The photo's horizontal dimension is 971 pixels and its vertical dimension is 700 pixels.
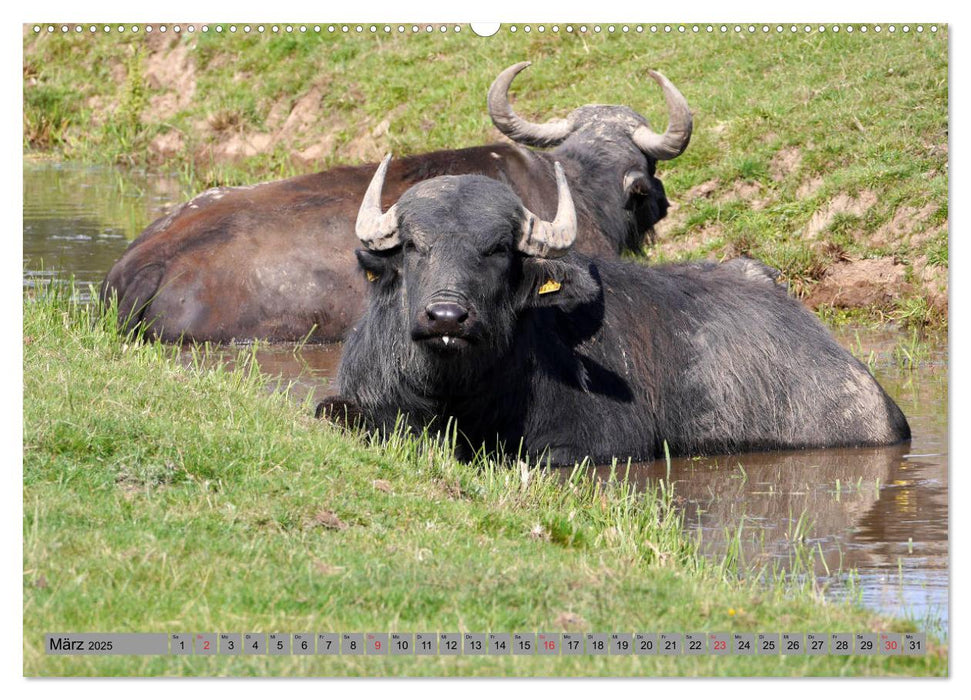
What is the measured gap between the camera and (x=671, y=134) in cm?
1417

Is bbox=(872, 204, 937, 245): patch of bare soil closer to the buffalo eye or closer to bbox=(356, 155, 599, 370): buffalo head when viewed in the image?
bbox=(356, 155, 599, 370): buffalo head

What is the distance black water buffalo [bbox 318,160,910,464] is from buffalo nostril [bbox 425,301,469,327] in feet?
0.03

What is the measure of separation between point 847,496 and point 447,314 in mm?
2677

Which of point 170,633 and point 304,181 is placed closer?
point 170,633

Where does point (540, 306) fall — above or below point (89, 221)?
above

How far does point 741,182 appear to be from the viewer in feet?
51.7

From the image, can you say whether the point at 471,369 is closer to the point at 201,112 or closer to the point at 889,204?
the point at 889,204

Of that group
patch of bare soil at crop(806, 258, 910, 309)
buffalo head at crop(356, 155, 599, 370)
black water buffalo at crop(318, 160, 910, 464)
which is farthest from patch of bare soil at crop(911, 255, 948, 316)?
buffalo head at crop(356, 155, 599, 370)

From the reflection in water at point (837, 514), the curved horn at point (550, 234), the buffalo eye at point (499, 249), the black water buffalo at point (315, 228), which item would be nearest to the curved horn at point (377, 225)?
the buffalo eye at point (499, 249)

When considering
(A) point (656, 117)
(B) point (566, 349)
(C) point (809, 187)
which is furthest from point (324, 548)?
(A) point (656, 117)

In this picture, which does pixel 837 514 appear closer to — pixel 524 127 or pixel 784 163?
pixel 524 127

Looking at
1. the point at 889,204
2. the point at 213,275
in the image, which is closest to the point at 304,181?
the point at 213,275

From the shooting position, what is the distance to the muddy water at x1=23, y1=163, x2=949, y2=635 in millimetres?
7172

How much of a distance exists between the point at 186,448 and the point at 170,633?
2152mm
